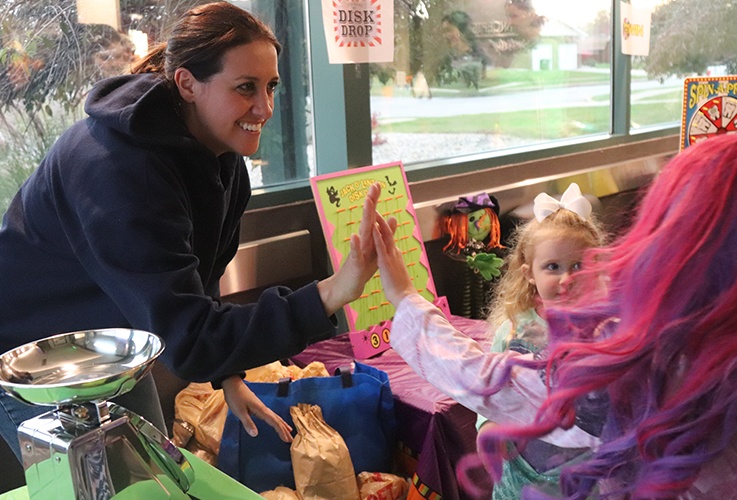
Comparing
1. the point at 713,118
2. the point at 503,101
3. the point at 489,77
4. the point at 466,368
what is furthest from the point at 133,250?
the point at 503,101

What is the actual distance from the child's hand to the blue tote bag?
0.94 m

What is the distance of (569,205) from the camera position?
2145 millimetres

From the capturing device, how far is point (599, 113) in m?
4.52

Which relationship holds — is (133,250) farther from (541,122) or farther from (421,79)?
(541,122)

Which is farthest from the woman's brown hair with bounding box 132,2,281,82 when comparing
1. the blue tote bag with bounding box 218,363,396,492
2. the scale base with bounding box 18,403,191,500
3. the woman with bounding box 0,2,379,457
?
the blue tote bag with bounding box 218,363,396,492

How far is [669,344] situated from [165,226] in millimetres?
860

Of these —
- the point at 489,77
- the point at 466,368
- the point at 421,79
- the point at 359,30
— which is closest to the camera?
the point at 466,368

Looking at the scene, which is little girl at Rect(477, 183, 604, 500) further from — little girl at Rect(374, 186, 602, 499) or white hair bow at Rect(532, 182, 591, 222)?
little girl at Rect(374, 186, 602, 499)

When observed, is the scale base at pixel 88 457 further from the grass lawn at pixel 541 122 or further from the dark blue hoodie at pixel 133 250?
the grass lawn at pixel 541 122

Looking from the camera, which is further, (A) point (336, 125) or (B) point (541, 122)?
(B) point (541, 122)

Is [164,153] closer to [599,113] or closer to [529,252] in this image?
[529,252]

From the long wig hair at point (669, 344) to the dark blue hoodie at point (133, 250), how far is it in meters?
0.56

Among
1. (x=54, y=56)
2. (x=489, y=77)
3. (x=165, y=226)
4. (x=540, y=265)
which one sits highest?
(x=54, y=56)

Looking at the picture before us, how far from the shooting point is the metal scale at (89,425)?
0.98 metres
